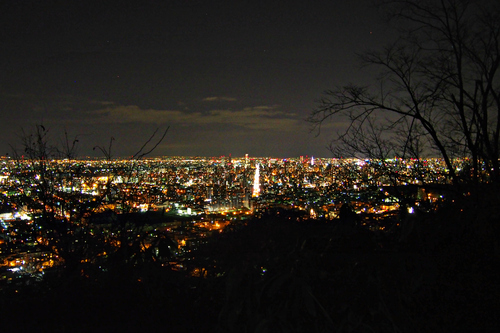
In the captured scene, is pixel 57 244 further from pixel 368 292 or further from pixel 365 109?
pixel 365 109

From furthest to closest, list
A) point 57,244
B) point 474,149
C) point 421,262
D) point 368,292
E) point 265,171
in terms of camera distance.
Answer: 1. point 265,171
2. point 474,149
3. point 57,244
4. point 421,262
5. point 368,292

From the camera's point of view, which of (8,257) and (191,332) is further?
(8,257)

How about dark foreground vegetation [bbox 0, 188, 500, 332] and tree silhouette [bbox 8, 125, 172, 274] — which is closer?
dark foreground vegetation [bbox 0, 188, 500, 332]

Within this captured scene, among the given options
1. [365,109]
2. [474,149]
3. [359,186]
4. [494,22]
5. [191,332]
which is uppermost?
[494,22]

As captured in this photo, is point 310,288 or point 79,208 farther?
point 79,208

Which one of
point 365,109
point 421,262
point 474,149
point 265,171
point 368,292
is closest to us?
point 368,292

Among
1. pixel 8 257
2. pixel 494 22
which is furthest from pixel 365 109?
pixel 8 257

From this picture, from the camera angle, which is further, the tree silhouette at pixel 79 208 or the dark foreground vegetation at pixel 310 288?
the tree silhouette at pixel 79 208

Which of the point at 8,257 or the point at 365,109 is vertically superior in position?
the point at 365,109
